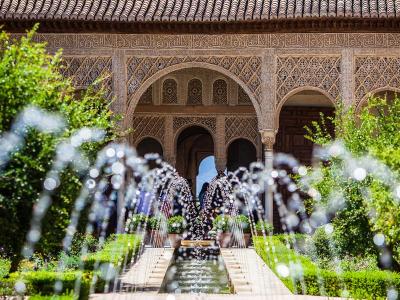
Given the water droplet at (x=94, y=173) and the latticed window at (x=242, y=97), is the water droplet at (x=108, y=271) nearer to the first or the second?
the water droplet at (x=94, y=173)

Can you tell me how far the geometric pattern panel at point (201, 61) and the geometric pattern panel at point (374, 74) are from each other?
213 centimetres

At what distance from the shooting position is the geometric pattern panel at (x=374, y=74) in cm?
1764

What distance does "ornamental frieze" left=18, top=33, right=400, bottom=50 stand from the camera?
17.9 meters

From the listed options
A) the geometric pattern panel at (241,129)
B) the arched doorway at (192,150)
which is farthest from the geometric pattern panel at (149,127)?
the geometric pattern panel at (241,129)

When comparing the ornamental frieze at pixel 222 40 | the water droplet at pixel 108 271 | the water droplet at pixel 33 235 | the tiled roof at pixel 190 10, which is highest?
the tiled roof at pixel 190 10

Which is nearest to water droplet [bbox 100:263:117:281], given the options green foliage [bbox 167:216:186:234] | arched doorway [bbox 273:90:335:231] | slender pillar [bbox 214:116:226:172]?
green foliage [bbox 167:216:186:234]

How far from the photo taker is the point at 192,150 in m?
24.5

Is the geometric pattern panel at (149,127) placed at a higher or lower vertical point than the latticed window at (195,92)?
lower

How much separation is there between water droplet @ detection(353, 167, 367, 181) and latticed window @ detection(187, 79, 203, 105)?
996 cm

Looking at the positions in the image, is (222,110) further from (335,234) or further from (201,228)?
(335,234)

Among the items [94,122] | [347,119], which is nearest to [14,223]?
[94,122]

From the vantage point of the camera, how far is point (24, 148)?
8.60m

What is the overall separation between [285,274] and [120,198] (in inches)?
289

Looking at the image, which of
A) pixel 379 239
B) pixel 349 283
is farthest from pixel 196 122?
pixel 349 283
